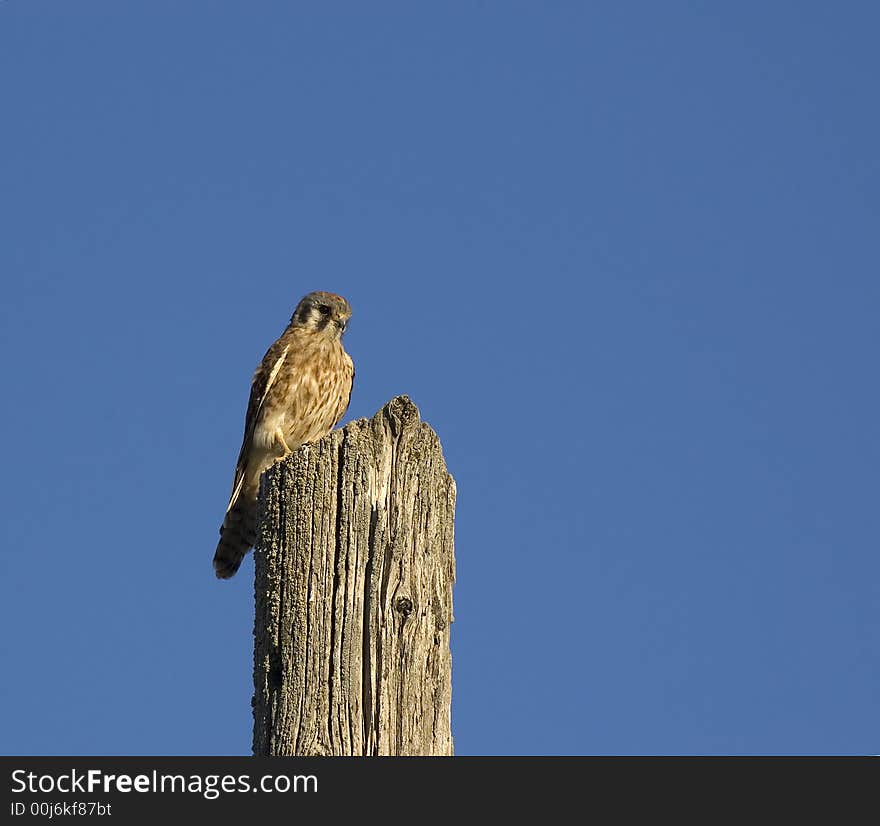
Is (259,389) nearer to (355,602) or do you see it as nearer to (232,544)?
(232,544)

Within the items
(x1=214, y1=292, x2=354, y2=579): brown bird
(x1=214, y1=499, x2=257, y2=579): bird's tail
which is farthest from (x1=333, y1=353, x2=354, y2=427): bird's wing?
(x1=214, y1=499, x2=257, y2=579): bird's tail

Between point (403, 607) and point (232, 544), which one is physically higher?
point (232, 544)

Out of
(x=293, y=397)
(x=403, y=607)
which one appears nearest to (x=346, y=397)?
(x=293, y=397)

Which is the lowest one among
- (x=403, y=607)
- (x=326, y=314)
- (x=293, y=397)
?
(x=403, y=607)

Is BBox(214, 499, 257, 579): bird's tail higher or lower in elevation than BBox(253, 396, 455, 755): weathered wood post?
higher

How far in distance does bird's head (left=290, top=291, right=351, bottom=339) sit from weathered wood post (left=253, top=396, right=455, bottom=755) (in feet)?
17.3

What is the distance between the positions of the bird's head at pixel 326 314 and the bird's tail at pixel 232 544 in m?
1.65

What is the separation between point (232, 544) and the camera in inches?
319

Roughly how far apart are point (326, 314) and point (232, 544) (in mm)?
1948

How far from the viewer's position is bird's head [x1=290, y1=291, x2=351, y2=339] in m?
9.38
